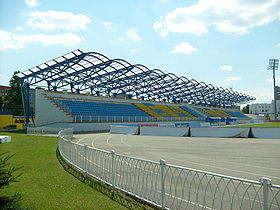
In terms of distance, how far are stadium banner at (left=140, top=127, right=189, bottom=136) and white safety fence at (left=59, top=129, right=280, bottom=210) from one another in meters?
18.6

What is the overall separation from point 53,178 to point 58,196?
6.54 ft

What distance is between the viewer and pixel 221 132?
25.0 meters

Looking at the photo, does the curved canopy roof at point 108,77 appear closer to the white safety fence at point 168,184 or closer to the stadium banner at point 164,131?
the stadium banner at point 164,131

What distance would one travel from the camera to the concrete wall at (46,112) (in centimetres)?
3727

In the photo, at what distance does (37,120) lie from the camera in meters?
40.2

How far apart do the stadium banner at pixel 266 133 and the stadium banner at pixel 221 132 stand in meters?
0.77

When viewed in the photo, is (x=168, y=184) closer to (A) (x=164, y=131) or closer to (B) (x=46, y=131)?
(A) (x=164, y=131)

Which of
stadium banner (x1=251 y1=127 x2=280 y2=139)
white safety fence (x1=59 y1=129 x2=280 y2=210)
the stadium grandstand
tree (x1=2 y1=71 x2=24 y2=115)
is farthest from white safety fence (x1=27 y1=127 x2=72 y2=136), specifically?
tree (x1=2 y1=71 x2=24 y2=115)

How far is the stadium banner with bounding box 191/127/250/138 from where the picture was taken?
24.3m

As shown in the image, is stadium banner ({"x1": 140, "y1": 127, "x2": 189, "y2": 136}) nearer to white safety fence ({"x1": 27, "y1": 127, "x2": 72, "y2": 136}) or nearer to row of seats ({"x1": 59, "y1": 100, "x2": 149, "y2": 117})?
white safety fence ({"x1": 27, "y1": 127, "x2": 72, "y2": 136})

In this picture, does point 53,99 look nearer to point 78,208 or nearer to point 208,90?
point 78,208

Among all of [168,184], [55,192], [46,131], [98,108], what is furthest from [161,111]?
[55,192]

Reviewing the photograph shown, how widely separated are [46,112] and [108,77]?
14369mm

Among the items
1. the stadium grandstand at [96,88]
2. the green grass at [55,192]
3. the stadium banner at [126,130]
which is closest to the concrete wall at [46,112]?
the stadium grandstand at [96,88]
